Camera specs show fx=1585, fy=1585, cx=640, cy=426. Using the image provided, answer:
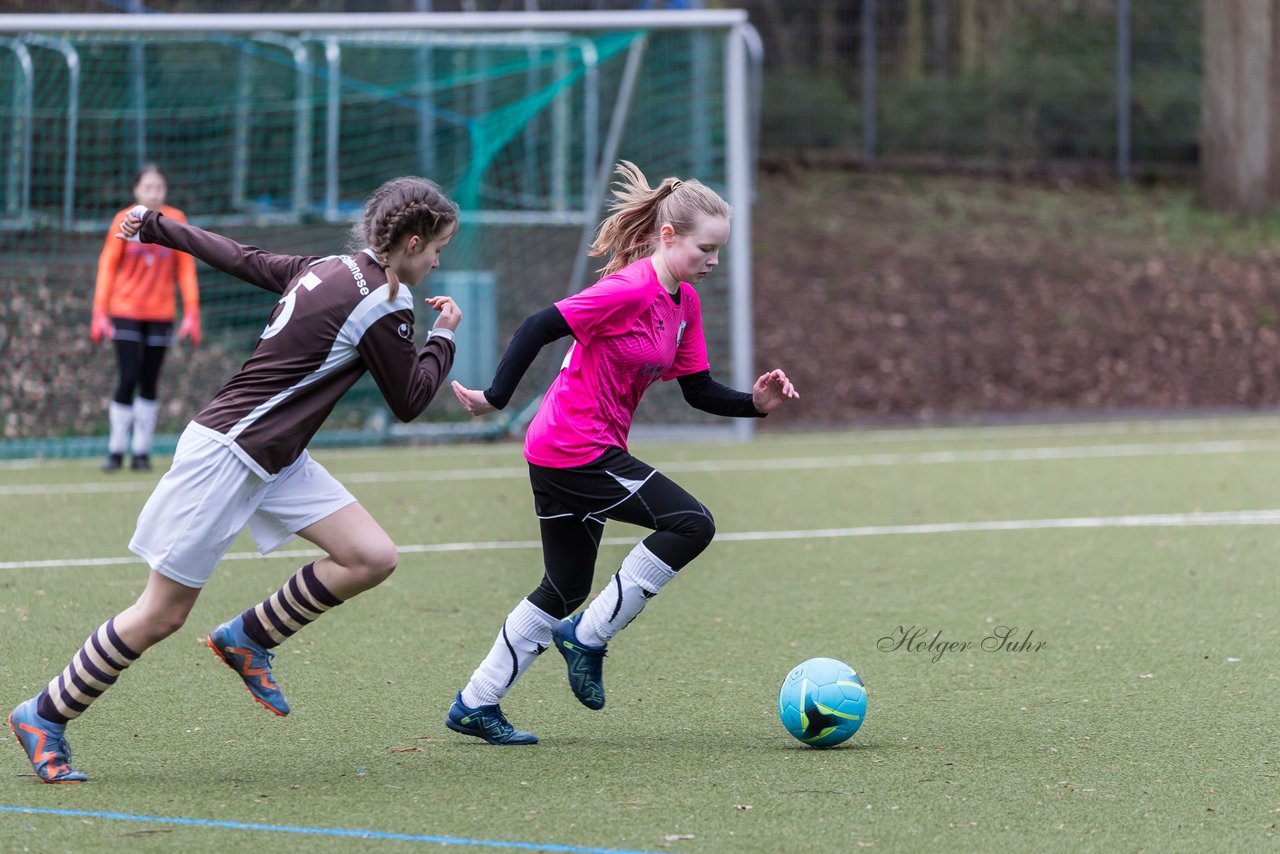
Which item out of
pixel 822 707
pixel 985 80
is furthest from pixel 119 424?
pixel 985 80

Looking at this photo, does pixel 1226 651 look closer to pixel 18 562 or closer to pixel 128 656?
pixel 128 656

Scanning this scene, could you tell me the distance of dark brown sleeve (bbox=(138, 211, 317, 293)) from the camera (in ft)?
14.4

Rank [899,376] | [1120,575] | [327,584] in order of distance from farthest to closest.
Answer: [899,376] → [1120,575] → [327,584]

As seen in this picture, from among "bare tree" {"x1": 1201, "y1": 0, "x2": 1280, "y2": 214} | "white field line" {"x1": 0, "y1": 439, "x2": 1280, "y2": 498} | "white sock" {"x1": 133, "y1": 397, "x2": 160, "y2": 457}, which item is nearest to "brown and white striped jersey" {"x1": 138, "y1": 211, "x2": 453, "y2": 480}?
"white field line" {"x1": 0, "y1": 439, "x2": 1280, "y2": 498}

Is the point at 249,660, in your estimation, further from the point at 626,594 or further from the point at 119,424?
the point at 119,424

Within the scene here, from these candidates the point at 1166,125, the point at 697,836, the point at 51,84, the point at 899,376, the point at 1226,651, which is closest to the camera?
the point at 697,836

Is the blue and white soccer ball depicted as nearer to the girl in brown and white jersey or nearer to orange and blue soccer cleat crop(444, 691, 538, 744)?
orange and blue soccer cleat crop(444, 691, 538, 744)

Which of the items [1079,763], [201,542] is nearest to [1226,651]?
[1079,763]

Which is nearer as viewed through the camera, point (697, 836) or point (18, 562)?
point (697, 836)

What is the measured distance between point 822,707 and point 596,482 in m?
0.91

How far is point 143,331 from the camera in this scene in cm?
1076

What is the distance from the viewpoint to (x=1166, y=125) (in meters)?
20.8

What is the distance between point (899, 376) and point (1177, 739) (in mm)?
11483

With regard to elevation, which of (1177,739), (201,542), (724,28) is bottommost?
(1177,739)
